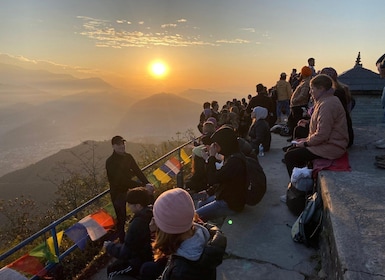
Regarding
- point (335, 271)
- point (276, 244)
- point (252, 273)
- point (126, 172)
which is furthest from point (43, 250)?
point (335, 271)

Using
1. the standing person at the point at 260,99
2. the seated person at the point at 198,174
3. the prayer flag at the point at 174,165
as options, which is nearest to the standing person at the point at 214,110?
the standing person at the point at 260,99

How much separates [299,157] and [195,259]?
339cm

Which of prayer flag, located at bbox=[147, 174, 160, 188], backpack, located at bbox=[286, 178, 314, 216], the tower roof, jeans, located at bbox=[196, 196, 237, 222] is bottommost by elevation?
prayer flag, located at bbox=[147, 174, 160, 188]

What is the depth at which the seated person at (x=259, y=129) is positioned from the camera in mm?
8484

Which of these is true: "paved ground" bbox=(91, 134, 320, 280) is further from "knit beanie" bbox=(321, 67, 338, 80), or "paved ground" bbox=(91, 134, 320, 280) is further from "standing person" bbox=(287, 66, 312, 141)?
"standing person" bbox=(287, 66, 312, 141)

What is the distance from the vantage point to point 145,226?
337 centimetres

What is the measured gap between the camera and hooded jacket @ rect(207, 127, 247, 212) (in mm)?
4648

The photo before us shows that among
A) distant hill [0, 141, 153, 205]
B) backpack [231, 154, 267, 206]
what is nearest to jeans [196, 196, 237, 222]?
backpack [231, 154, 267, 206]

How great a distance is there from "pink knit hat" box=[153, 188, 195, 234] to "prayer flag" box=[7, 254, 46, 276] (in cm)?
282

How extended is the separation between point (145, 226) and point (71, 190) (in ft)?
40.2

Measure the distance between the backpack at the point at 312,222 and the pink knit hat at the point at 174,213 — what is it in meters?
2.53

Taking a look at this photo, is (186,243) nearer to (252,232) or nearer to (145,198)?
(145,198)

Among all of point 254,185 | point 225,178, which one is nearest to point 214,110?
point 254,185

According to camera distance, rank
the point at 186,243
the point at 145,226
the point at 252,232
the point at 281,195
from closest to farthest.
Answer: the point at 186,243 < the point at 145,226 < the point at 252,232 < the point at 281,195
